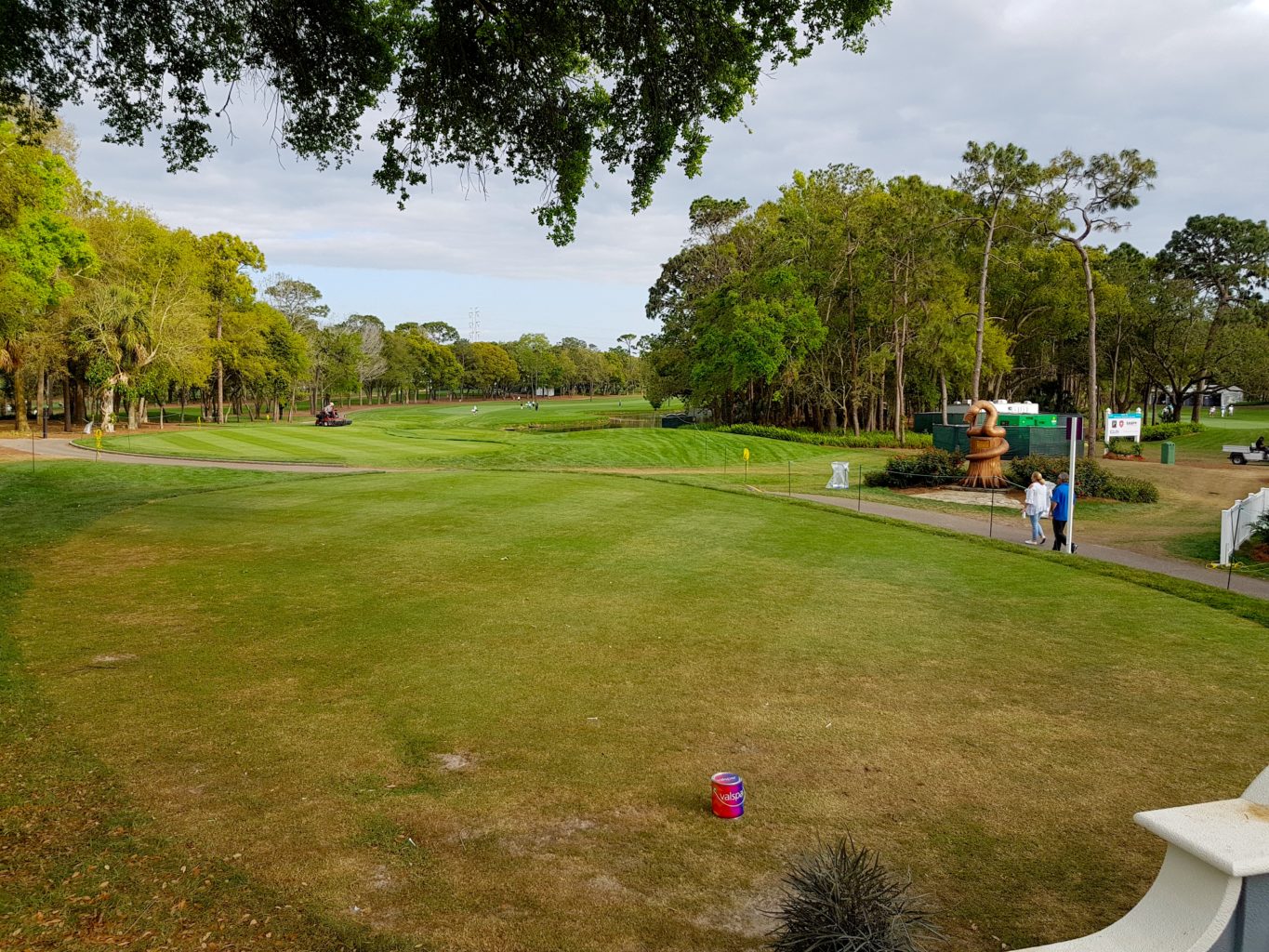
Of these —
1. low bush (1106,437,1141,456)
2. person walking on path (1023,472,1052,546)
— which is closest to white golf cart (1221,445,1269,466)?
low bush (1106,437,1141,456)

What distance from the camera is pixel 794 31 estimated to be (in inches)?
506

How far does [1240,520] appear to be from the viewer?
57.6 feet

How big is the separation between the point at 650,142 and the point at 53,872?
1356 cm

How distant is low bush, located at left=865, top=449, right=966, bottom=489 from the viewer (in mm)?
29477

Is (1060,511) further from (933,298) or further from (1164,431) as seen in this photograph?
(1164,431)

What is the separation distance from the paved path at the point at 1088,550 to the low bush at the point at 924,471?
4.33 m

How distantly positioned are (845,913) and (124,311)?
58.5 m

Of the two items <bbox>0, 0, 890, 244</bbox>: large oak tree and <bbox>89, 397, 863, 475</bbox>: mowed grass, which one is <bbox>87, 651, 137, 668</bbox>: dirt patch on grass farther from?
<bbox>89, 397, 863, 475</bbox>: mowed grass

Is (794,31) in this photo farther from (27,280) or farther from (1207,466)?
(27,280)

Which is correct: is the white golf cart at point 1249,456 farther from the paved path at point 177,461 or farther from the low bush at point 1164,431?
the paved path at point 177,461

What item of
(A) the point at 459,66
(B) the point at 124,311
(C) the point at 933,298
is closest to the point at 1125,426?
(C) the point at 933,298

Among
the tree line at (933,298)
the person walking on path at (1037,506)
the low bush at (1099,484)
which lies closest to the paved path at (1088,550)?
the person walking on path at (1037,506)

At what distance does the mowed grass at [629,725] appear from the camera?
4727mm

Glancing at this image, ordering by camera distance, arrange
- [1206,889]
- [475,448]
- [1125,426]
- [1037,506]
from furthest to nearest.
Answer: [1125,426] → [475,448] → [1037,506] → [1206,889]
